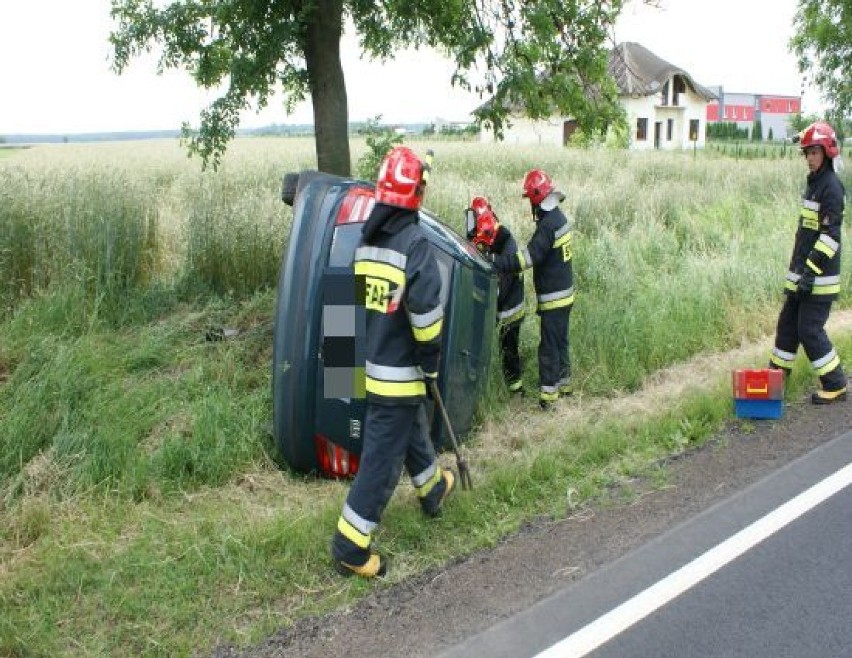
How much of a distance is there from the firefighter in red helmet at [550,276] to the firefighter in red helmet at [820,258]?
171 centimetres

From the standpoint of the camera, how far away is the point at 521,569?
3938 millimetres

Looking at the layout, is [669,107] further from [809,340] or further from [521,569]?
[521,569]

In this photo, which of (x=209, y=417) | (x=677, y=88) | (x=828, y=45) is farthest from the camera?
(x=677, y=88)

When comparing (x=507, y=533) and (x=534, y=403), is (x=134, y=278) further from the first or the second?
(x=507, y=533)

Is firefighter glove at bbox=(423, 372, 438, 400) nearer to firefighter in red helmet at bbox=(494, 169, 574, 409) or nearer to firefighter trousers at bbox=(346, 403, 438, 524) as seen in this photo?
firefighter trousers at bbox=(346, 403, 438, 524)

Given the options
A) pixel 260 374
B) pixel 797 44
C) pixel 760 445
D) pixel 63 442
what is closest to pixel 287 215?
pixel 260 374

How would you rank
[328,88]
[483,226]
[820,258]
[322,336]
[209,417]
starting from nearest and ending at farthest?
[322,336] < [209,417] < [820,258] < [483,226] < [328,88]

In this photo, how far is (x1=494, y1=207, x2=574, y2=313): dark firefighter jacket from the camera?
249 inches

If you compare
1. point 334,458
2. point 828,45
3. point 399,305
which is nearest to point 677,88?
point 828,45

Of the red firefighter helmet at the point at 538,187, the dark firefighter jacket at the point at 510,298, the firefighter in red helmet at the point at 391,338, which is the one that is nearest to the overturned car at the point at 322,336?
the firefighter in red helmet at the point at 391,338

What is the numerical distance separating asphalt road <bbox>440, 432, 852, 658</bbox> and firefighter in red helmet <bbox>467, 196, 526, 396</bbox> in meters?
2.50

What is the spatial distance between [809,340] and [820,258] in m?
0.60

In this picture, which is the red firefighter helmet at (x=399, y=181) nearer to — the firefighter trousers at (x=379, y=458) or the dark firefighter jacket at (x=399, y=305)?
the dark firefighter jacket at (x=399, y=305)

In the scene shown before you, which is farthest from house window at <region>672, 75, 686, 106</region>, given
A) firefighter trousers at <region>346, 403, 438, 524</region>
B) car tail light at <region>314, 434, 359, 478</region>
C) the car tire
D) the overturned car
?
Answer: firefighter trousers at <region>346, 403, 438, 524</region>
